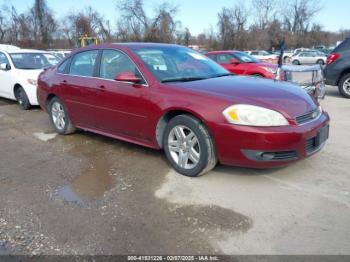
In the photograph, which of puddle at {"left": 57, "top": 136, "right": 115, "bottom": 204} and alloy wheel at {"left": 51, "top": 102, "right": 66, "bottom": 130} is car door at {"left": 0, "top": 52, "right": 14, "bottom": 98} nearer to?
alloy wheel at {"left": 51, "top": 102, "right": 66, "bottom": 130}

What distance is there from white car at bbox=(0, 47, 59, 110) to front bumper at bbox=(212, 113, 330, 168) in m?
6.60

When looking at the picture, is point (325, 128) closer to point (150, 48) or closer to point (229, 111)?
point (229, 111)

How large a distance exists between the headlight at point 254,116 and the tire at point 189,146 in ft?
1.24

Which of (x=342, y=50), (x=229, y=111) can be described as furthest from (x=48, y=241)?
(x=342, y=50)

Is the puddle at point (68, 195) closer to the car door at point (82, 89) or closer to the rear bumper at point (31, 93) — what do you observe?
the car door at point (82, 89)

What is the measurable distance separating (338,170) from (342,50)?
6.79 m

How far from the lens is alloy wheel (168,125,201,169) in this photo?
166 inches

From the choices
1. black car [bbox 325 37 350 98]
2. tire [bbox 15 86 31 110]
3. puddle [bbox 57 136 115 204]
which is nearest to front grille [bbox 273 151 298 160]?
puddle [bbox 57 136 115 204]

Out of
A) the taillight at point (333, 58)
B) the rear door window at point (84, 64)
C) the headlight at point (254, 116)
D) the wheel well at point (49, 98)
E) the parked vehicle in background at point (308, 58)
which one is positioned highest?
the rear door window at point (84, 64)

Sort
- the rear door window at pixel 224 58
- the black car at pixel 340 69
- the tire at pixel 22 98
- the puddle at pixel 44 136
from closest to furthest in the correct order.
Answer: the puddle at pixel 44 136 → the tire at pixel 22 98 → the black car at pixel 340 69 → the rear door window at pixel 224 58

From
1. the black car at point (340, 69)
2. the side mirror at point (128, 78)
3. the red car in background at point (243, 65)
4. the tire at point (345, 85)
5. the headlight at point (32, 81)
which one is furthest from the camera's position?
the red car in background at point (243, 65)

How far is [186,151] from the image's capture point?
4309mm

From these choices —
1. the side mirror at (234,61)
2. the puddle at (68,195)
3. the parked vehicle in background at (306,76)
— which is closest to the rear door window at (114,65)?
the puddle at (68,195)

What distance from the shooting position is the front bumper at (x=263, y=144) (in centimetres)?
372
